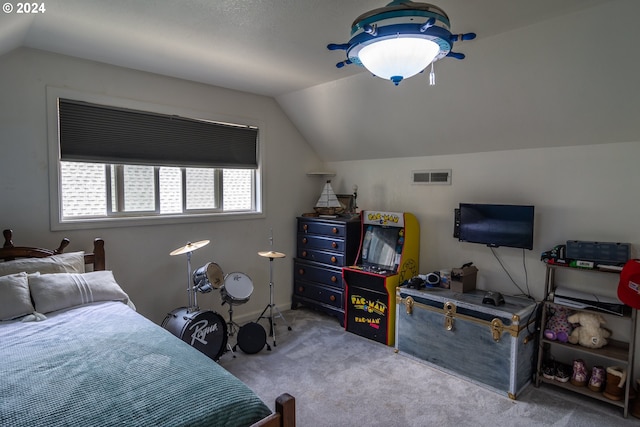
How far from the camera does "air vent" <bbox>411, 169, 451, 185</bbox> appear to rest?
3.65 m

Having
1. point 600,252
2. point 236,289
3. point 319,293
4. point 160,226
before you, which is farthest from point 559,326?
point 160,226

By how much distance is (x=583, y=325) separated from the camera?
266cm

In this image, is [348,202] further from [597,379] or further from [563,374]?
[597,379]

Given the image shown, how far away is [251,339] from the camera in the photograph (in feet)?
10.7

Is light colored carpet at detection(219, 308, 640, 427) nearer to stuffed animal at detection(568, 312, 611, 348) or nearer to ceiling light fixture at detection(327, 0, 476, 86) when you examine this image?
stuffed animal at detection(568, 312, 611, 348)

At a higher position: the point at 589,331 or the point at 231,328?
the point at 589,331

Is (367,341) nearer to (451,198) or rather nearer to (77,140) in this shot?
(451,198)

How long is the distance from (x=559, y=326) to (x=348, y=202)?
2.49m

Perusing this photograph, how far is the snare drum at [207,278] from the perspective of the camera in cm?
312

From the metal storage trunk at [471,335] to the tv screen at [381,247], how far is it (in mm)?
437

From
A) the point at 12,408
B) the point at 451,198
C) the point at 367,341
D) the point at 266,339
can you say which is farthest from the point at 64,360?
the point at 451,198

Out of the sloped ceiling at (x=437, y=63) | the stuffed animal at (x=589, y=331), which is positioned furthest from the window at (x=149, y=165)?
the stuffed animal at (x=589, y=331)

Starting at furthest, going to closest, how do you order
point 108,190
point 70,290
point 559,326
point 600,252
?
point 108,190
point 559,326
point 600,252
point 70,290

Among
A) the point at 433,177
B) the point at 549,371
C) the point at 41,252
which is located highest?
the point at 433,177
